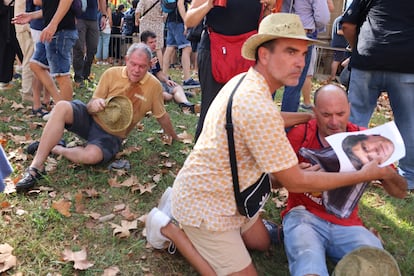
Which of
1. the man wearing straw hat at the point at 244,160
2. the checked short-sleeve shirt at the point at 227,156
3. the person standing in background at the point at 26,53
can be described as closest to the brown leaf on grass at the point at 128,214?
the man wearing straw hat at the point at 244,160

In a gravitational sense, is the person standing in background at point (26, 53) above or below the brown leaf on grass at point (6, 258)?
above

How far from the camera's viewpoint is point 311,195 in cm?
265

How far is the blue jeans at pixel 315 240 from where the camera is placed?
2.31 meters

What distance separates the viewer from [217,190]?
2.24m

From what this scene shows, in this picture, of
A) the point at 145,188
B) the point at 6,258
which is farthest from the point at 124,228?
the point at 6,258

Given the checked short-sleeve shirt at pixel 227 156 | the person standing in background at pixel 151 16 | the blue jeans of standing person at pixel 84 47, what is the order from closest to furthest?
the checked short-sleeve shirt at pixel 227 156 < the blue jeans of standing person at pixel 84 47 < the person standing in background at pixel 151 16

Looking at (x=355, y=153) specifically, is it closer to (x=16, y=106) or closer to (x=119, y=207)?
(x=119, y=207)

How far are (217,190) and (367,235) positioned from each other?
105cm

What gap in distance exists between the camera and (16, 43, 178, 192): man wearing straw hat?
3.79m

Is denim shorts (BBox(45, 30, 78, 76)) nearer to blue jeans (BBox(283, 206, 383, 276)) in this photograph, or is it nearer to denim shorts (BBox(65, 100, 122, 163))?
denim shorts (BBox(65, 100, 122, 163))

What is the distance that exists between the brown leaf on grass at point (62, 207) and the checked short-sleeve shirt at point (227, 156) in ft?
3.69

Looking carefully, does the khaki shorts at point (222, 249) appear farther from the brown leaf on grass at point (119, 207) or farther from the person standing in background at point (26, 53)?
the person standing in background at point (26, 53)

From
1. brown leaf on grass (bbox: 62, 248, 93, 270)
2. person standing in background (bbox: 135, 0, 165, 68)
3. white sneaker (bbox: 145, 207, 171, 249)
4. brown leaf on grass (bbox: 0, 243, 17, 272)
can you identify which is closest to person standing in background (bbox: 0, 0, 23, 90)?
person standing in background (bbox: 135, 0, 165, 68)

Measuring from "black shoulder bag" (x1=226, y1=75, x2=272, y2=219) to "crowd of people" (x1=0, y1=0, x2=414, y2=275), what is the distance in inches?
0.6
